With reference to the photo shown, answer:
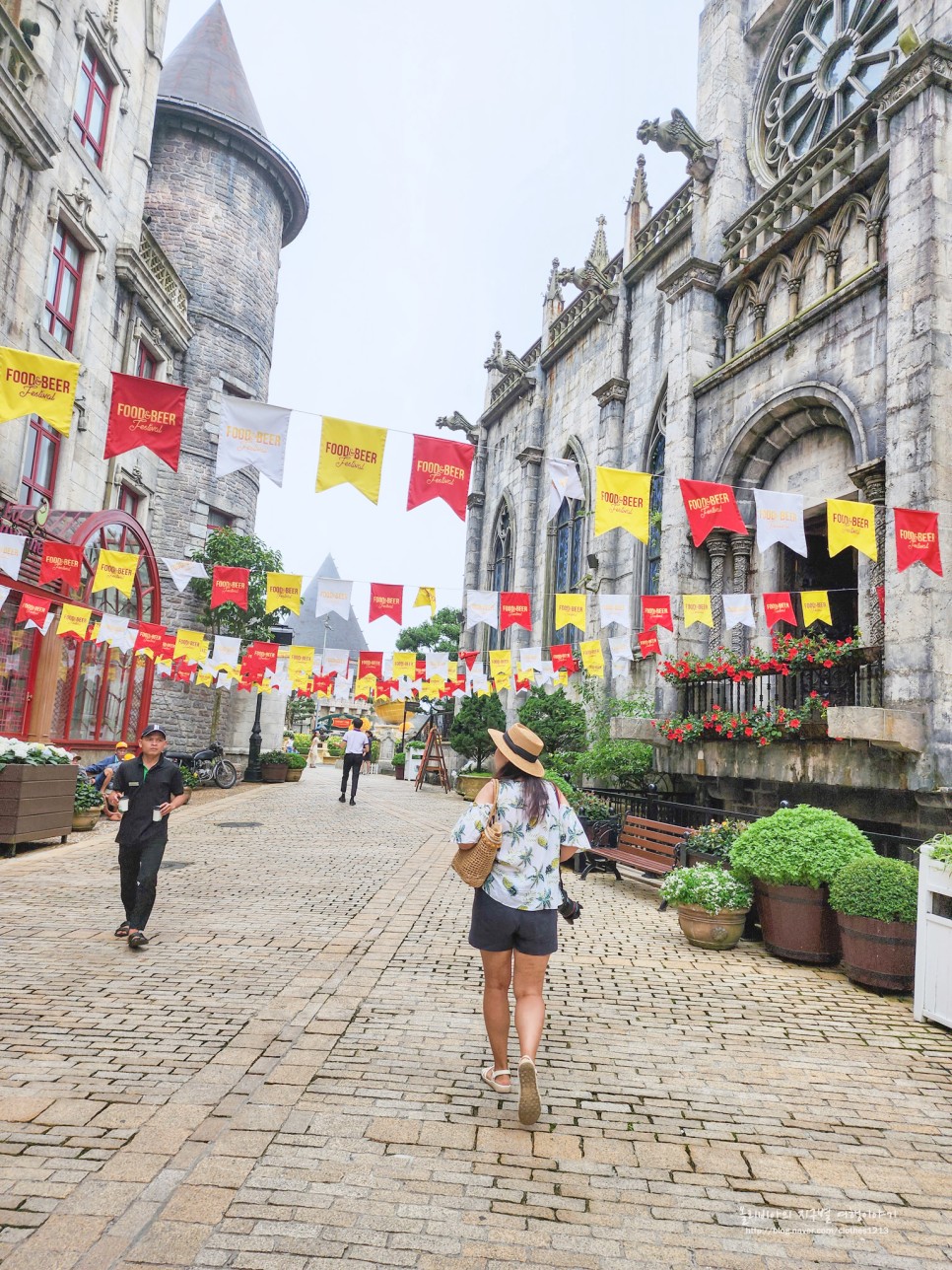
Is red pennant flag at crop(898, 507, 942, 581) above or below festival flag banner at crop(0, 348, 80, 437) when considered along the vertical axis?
below

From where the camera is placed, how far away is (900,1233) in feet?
9.68

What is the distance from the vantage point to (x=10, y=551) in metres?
11.9

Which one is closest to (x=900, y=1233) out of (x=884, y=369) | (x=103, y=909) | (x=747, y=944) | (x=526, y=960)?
(x=526, y=960)

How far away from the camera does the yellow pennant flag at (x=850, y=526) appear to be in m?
9.56

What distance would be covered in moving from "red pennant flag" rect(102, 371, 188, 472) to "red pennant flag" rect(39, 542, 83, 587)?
5.88 m

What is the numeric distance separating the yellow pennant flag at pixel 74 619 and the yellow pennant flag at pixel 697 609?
420 inches

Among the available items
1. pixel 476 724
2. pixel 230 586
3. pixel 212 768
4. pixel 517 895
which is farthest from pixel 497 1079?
pixel 212 768

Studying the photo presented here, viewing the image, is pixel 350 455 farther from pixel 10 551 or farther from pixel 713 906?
pixel 713 906

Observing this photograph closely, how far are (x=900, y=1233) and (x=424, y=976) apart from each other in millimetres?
3522

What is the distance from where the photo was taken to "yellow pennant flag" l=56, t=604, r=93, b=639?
1484 cm

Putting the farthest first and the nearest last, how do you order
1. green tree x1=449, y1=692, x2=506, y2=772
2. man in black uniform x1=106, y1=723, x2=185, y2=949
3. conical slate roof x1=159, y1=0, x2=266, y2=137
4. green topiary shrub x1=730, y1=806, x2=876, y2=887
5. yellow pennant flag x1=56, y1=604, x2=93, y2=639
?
conical slate roof x1=159, y1=0, x2=266, y2=137
green tree x1=449, y1=692, x2=506, y2=772
yellow pennant flag x1=56, y1=604, x2=93, y2=639
green topiary shrub x1=730, y1=806, x2=876, y2=887
man in black uniform x1=106, y1=723, x2=185, y2=949

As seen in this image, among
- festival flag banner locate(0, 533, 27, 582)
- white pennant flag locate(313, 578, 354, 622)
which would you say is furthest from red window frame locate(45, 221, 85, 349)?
white pennant flag locate(313, 578, 354, 622)

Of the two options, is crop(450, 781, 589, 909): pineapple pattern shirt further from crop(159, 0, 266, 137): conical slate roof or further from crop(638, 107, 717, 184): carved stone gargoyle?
crop(159, 0, 266, 137): conical slate roof

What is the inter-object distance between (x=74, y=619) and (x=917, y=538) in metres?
13.5
